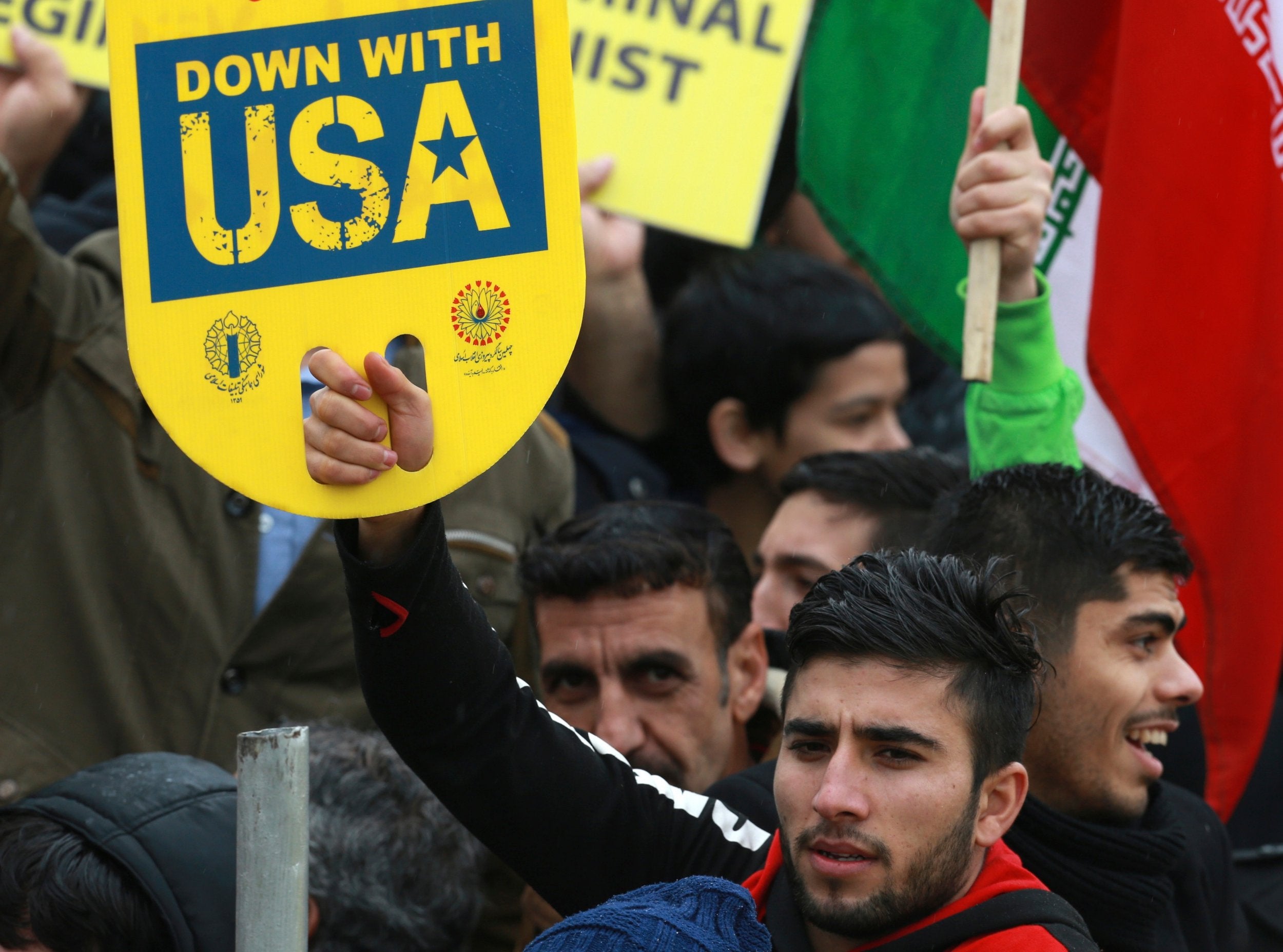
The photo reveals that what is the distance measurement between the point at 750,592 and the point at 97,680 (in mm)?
1274

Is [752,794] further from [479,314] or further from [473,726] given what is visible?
[479,314]

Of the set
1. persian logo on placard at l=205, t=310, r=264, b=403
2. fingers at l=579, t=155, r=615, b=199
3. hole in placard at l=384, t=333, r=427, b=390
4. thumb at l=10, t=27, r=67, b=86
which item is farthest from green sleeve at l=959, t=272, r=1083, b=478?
thumb at l=10, t=27, r=67, b=86

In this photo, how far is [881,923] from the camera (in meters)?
1.77

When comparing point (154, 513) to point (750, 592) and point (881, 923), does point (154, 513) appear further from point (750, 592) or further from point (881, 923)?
point (881, 923)

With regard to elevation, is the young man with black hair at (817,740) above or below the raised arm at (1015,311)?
below

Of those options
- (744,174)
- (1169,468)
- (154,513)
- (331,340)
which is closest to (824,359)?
(744,174)

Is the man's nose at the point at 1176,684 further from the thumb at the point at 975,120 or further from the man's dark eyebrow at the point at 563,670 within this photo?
the man's dark eyebrow at the point at 563,670

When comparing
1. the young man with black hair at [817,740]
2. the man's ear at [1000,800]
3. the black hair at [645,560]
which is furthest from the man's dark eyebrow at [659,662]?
the man's ear at [1000,800]

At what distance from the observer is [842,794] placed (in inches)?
69.9

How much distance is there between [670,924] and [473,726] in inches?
20.8

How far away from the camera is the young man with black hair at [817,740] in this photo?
5.81 ft

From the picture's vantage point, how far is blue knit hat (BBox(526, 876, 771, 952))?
5.02ft

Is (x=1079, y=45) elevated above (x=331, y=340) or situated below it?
above

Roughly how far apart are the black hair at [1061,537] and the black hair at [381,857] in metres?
0.99
